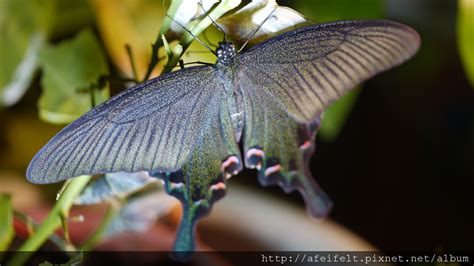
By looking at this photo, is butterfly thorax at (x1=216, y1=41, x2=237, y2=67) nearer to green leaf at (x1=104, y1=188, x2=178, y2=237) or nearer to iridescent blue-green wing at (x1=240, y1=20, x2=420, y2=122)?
iridescent blue-green wing at (x1=240, y1=20, x2=420, y2=122)

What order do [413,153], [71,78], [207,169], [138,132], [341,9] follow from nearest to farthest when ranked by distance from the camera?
[138,132] < [207,169] < [71,78] < [341,9] < [413,153]

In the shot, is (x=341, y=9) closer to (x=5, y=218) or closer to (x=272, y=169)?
(x=272, y=169)

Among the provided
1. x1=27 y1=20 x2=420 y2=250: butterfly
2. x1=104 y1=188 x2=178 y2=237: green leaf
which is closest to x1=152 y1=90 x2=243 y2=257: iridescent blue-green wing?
x1=27 y1=20 x2=420 y2=250: butterfly

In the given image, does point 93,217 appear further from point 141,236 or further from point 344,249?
point 344,249

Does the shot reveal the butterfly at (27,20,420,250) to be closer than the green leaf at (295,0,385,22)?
Yes

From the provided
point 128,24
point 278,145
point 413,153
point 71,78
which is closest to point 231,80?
point 278,145

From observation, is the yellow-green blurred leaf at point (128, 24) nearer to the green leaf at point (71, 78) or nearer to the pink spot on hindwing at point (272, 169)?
the green leaf at point (71, 78)
